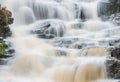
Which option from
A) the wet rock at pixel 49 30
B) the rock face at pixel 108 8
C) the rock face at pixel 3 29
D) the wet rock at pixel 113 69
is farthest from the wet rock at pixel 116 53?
the rock face at pixel 108 8

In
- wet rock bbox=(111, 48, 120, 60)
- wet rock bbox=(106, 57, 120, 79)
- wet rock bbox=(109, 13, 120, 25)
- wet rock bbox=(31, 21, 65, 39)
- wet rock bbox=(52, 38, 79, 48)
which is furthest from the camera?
wet rock bbox=(109, 13, 120, 25)

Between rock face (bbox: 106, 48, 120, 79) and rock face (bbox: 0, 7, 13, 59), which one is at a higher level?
rock face (bbox: 0, 7, 13, 59)

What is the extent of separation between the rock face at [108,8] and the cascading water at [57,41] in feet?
1.21

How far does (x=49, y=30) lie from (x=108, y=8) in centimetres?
511

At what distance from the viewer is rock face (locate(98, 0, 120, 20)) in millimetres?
22438

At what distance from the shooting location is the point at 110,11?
893 inches

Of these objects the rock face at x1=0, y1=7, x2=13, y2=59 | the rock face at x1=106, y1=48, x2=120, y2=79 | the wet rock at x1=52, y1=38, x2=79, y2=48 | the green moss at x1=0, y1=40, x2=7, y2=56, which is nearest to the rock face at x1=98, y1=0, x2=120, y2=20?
the wet rock at x1=52, y1=38, x2=79, y2=48

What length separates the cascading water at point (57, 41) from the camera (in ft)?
45.4

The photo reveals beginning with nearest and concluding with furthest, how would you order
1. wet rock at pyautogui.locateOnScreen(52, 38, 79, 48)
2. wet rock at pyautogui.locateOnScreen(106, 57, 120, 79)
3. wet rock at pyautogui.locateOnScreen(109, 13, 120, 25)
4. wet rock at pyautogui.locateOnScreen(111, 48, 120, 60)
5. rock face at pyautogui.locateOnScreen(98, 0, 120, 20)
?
wet rock at pyautogui.locateOnScreen(106, 57, 120, 79) < wet rock at pyautogui.locateOnScreen(111, 48, 120, 60) < wet rock at pyautogui.locateOnScreen(52, 38, 79, 48) < wet rock at pyautogui.locateOnScreen(109, 13, 120, 25) < rock face at pyautogui.locateOnScreen(98, 0, 120, 20)

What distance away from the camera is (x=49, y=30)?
19.3 m

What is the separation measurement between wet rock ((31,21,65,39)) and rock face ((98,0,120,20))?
346cm

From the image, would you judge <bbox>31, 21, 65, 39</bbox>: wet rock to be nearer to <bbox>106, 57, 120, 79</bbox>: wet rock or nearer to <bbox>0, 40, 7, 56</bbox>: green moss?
<bbox>0, 40, 7, 56</bbox>: green moss

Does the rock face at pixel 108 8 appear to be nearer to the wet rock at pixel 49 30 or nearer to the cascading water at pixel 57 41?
the cascading water at pixel 57 41

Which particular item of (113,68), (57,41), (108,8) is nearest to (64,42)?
(57,41)
